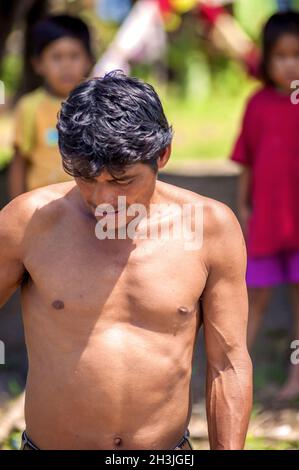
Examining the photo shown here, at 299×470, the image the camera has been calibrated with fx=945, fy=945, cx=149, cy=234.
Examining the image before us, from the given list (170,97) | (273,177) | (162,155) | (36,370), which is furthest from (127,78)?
(170,97)

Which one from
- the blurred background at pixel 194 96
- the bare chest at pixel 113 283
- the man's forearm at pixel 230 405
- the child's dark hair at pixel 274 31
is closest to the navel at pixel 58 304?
the bare chest at pixel 113 283

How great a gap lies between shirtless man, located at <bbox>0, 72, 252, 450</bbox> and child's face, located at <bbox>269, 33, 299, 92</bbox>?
6.76 feet

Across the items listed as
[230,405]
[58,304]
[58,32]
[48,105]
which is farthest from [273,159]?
[58,304]

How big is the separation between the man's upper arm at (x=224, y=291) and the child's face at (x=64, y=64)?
2.25 m

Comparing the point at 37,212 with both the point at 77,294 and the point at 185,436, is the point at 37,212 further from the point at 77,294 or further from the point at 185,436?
the point at 185,436

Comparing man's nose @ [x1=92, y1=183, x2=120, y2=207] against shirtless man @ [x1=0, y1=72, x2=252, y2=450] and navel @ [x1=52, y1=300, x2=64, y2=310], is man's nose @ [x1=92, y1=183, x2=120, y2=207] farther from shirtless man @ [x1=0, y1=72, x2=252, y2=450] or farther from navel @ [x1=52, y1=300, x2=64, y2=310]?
navel @ [x1=52, y1=300, x2=64, y2=310]

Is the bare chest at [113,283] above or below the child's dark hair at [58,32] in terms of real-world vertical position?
below

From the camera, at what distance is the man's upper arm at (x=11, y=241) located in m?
2.42

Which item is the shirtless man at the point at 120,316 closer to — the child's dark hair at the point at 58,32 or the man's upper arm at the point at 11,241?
the man's upper arm at the point at 11,241

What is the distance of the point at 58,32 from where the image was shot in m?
4.68

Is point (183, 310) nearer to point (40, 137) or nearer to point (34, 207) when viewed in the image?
point (34, 207)

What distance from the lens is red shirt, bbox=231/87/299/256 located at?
14.6 feet

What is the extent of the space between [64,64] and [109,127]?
8.11 feet

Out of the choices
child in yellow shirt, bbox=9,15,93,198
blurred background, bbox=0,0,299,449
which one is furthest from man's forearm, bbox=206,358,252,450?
child in yellow shirt, bbox=9,15,93,198
